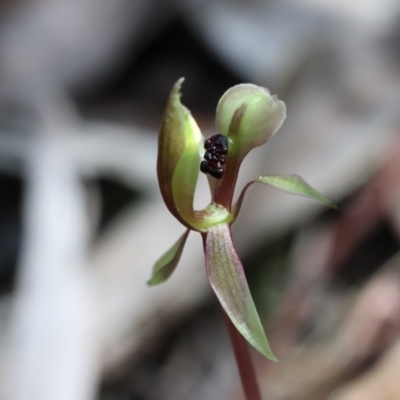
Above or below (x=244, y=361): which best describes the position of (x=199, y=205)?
above

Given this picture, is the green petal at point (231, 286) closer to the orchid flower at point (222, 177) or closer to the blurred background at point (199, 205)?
the orchid flower at point (222, 177)

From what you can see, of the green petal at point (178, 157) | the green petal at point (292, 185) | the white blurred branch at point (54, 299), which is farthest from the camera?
the white blurred branch at point (54, 299)

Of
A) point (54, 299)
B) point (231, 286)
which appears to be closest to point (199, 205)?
point (54, 299)

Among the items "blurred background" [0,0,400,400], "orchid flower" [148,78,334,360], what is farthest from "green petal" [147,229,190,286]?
"blurred background" [0,0,400,400]

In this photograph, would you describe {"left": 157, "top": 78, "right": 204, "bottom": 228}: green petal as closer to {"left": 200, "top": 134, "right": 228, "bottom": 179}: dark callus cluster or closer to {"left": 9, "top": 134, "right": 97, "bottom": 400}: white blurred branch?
{"left": 200, "top": 134, "right": 228, "bottom": 179}: dark callus cluster

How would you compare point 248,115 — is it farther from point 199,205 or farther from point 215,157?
point 199,205

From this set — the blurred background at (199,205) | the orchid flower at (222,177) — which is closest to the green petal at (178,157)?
the orchid flower at (222,177)

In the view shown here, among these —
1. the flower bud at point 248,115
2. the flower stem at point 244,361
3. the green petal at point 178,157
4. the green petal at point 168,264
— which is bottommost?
the flower stem at point 244,361
